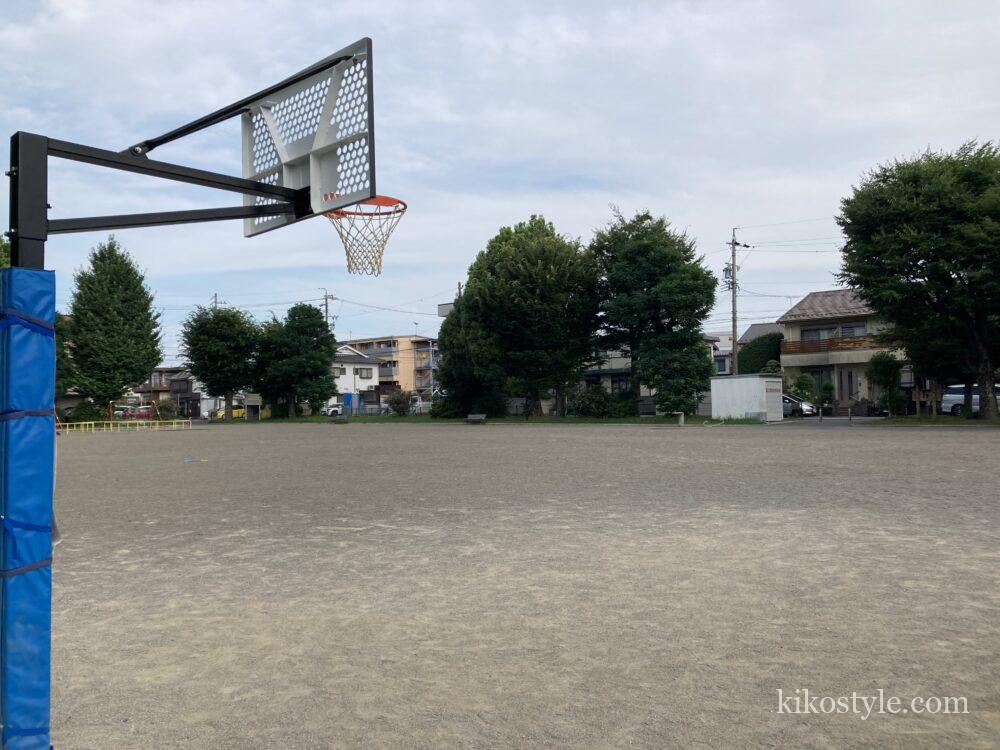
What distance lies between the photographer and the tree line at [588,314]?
117ft

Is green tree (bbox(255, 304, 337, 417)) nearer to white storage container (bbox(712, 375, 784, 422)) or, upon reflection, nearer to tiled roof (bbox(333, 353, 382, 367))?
tiled roof (bbox(333, 353, 382, 367))

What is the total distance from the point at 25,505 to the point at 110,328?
4661 cm

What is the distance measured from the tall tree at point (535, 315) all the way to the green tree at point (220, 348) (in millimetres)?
21059

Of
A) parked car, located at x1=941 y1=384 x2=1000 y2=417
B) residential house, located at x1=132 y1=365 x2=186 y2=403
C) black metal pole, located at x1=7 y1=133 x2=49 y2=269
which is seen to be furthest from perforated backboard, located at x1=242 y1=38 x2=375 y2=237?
residential house, located at x1=132 y1=365 x2=186 y2=403

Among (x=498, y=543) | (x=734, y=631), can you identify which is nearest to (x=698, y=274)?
(x=498, y=543)

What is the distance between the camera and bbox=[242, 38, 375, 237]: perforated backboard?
456 cm

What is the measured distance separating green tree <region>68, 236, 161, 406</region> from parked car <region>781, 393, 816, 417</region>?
37717 mm

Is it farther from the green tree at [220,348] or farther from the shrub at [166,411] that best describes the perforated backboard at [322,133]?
the shrub at [166,411]

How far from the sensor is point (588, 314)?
3897 cm

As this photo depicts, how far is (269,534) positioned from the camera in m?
7.94

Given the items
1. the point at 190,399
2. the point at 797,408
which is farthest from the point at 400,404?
the point at 190,399

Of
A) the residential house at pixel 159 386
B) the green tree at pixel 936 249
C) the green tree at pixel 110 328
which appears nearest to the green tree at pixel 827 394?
the green tree at pixel 936 249

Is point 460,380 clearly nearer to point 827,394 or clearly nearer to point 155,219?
point 827,394

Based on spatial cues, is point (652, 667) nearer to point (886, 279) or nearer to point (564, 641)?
point (564, 641)
